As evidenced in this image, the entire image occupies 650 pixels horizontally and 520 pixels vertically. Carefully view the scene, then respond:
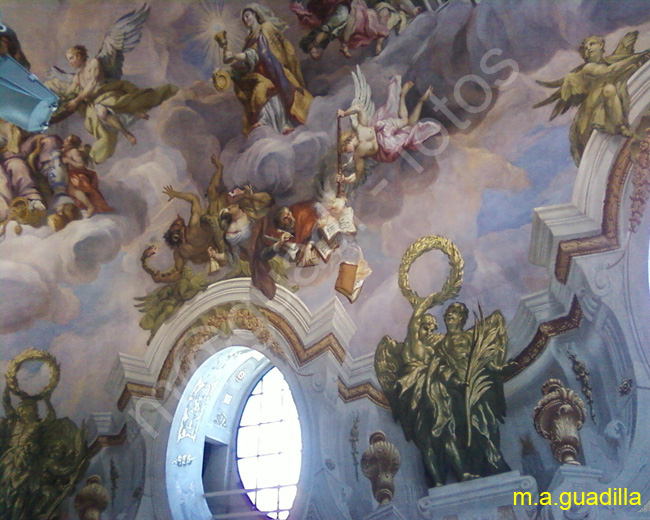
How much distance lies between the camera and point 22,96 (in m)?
6.46

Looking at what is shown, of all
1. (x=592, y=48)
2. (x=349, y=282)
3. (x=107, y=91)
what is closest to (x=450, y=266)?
(x=349, y=282)

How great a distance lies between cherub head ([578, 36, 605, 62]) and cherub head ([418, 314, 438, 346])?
3471 mm

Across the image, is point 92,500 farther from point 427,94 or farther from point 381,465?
point 427,94

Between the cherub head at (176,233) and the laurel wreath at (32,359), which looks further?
the cherub head at (176,233)

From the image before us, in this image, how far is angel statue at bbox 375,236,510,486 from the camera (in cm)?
827

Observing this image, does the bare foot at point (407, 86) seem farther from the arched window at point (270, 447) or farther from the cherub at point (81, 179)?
the cherub at point (81, 179)

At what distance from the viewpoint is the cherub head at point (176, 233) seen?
11242mm

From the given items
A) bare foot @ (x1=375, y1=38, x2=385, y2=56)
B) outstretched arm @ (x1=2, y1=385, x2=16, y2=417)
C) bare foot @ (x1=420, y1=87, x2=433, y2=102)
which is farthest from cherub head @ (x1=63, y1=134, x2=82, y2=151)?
bare foot @ (x1=420, y1=87, x2=433, y2=102)

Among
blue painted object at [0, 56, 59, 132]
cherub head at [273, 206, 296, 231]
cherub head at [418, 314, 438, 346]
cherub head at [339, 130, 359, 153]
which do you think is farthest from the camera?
cherub head at [273, 206, 296, 231]

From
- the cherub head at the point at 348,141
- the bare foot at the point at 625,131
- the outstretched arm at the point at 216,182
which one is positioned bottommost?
Answer: the bare foot at the point at 625,131

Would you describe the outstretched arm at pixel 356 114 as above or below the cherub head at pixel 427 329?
above

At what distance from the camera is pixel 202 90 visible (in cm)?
1105

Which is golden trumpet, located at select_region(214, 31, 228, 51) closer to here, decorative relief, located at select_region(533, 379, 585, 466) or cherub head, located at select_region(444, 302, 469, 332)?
cherub head, located at select_region(444, 302, 469, 332)

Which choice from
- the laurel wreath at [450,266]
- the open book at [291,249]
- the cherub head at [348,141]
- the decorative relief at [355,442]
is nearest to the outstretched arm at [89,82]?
the open book at [291,249]
